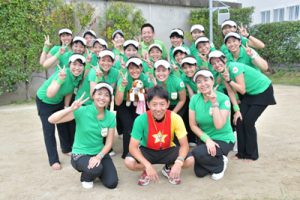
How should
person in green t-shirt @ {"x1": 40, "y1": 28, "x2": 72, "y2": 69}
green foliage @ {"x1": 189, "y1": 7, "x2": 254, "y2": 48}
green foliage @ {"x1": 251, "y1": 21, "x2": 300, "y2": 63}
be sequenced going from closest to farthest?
person in green t-shirt @ {"x1": 40, "y1": 28, "x2": 72, "y2": 69}, green foliage @ {"x1": 251, "y1": 21, "x2": 300, "y2": 63}, green foliage @ {"x1": 189, "y1": 7, "x2": 254, "y2": 48}

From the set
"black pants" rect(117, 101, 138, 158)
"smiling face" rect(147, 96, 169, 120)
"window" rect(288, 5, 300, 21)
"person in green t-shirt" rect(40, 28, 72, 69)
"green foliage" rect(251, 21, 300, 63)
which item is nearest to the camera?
"smiling face" rect(147, 96, 169, 120)

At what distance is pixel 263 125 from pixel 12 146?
4.47 m

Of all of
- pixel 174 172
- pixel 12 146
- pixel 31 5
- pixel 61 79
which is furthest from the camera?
pixel 31 5

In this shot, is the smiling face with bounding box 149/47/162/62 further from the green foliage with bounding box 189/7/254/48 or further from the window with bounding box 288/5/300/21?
the window with bounding box 288/5/300/21

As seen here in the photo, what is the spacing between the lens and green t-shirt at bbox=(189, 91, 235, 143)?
403 cm

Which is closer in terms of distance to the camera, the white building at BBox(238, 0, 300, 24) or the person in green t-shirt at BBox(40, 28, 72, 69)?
the person in green t-shirt at BBox(40, 28, 72, 69)

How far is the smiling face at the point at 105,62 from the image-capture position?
4.57 metres

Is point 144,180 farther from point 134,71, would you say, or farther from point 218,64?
point 218,64

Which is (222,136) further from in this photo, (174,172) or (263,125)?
(263,125)

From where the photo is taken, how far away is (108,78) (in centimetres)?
471

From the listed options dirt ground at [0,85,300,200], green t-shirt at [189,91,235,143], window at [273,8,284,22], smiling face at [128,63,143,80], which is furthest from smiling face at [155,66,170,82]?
window at [273,8,284,22]

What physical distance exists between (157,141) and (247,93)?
1485 mm

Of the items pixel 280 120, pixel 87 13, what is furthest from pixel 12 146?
pixel 87 13

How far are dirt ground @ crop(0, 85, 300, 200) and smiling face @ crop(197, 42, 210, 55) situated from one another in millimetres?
1530
